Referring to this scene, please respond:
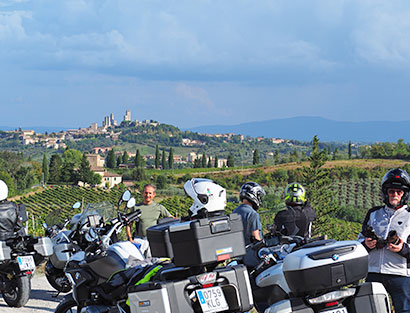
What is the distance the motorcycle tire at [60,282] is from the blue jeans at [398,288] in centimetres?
504

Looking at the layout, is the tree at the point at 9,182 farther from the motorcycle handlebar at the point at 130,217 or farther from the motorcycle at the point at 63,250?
the motorcycle handlebar at the point at 130,217

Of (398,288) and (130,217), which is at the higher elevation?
(130,217)

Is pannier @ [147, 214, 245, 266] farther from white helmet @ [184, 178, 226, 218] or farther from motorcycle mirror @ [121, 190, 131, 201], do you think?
motorcycle mirror @ [121, 190, 131, 201]

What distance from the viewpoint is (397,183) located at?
5.00m

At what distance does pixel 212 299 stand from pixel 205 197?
0.85m

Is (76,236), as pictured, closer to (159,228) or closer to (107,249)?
(107,249)

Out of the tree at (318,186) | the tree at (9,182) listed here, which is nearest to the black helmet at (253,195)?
the tree at (318,186)

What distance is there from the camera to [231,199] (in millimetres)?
102438

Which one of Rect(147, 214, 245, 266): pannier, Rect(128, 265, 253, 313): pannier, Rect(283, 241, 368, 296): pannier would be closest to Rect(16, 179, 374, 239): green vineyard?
Rect(128, 265, 253, 313): pannier

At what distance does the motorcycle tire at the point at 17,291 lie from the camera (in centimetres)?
820

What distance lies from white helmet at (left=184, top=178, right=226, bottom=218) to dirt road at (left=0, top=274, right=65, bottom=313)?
426 cm

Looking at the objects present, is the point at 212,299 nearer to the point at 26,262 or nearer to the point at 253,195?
the point at 253,195

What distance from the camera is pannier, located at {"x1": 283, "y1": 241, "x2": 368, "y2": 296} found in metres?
4.00

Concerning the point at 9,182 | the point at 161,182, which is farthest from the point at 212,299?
the point at 161,182
